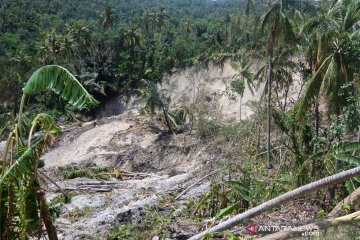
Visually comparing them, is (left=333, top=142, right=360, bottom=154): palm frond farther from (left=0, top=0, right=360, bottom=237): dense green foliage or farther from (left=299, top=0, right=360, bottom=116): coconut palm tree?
(left=299, top=0, right=360, bottom=116): coconut palm tree

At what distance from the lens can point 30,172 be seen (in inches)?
247

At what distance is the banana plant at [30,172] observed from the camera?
628cm

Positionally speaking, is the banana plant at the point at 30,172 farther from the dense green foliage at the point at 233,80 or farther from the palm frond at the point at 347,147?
the palm frond at the point at 347,147

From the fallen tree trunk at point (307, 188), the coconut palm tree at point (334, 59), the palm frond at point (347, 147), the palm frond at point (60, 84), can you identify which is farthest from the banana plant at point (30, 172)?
the coconut palm tree at point (334, 59)

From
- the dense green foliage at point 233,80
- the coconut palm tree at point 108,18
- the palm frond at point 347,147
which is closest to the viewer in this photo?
the dense green foliage at point 233,80

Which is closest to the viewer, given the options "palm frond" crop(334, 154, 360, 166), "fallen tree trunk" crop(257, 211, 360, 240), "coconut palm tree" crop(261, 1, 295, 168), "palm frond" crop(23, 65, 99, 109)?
"fallen tree trunk" crop(257, 211, 360, 240)

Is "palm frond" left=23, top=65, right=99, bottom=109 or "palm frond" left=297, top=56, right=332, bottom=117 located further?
"palm frond" left=297, top=56, right=332, bottom=117

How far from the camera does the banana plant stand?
20.6 feet

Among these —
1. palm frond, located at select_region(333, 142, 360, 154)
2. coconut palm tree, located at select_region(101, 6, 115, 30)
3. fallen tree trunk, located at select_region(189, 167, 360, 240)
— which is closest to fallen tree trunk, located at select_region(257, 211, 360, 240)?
fallen tree trunk, located at select_region(189, 167, 360, 240)

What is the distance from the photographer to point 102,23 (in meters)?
54.8

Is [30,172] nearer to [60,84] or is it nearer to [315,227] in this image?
[60,84]

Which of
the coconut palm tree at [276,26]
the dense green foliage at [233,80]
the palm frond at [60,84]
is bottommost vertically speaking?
the dense green foliage at [233,80]

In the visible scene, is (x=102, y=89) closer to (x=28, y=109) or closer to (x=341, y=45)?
(x=28, y=109)

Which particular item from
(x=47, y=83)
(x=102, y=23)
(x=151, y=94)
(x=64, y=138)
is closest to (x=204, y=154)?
(x=151, y=94)
